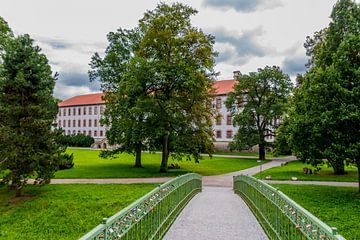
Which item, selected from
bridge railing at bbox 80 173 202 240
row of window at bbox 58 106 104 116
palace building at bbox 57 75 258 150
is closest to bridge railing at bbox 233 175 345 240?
bridge railing at bbox 80 173 202 240

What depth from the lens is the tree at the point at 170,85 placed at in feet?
70.4

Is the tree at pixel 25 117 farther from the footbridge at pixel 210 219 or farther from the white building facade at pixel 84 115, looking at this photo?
the white building facade at pixel 84 115

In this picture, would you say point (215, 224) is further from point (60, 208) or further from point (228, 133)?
point (228, 133)

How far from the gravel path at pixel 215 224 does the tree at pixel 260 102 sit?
31.1 m

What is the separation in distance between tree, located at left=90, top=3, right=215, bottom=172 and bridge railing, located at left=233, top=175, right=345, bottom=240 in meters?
12.0

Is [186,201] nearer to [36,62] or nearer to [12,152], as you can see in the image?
[12,152]

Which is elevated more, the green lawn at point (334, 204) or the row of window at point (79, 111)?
the row of window at point (79, 111)

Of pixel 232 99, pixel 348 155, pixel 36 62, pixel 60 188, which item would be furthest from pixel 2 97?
pixel 232 99

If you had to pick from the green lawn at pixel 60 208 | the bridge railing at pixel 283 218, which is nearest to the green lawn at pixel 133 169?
the green lawn at pixel 60 208

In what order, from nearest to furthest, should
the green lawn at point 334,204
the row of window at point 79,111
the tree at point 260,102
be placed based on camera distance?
the green lawn at point 334,204 → the tree at point 260,102 → the row of window at point 79,111

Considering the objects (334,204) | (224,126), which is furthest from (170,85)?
(224,126)

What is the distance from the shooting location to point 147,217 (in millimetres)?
6254

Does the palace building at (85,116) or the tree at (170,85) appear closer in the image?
the tree at (170,85)

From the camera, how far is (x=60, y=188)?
57.6 ft
